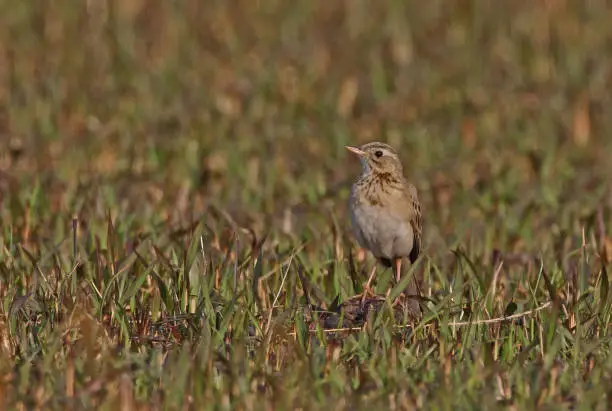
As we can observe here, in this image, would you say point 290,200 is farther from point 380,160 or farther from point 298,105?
point 298,105

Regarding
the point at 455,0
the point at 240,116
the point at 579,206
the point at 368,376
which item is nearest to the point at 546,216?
the point at 579,206

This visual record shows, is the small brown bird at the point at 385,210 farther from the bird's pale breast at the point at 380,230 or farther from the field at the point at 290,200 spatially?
the field at the point at 290,200

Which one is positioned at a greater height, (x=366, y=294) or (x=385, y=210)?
(x=385, y=210)

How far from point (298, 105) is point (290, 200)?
3.22 meters

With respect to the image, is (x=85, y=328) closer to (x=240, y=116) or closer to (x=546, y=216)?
(x=546, y=216)

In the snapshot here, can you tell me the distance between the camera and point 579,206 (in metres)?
12.3

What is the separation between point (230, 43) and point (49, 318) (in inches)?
397

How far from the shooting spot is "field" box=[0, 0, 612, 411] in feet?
23.9

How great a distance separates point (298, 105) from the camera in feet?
51.8

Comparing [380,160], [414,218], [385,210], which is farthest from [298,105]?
[385,210]

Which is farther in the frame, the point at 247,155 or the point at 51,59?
the point at 51,59

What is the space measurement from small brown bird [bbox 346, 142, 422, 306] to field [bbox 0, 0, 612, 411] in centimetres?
25

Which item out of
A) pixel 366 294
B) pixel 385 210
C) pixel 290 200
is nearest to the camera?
pixel 366 294

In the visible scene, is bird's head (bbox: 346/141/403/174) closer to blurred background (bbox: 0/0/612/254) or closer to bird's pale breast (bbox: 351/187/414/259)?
bird's pale breast (bbox: 351/187/414/259)
